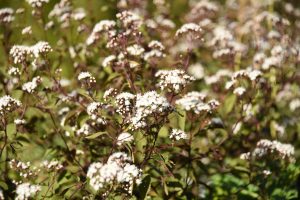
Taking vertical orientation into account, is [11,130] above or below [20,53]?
below

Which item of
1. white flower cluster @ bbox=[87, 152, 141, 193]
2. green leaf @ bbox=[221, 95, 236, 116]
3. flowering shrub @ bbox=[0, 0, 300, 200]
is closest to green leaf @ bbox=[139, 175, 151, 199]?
flowering shrub @ bbox=[0, 0, 300, 200]

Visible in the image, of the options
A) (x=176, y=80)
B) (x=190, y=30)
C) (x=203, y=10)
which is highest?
(x=203, y=10)

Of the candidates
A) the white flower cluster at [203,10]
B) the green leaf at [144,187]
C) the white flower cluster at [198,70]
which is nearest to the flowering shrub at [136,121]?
the green leaf at [144,187]

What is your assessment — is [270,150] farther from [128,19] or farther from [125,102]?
[128,19]

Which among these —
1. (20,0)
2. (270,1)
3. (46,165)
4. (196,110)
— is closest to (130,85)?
(196,110)

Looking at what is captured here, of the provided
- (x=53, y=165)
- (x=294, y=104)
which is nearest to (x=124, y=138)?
(x=53, y=165)

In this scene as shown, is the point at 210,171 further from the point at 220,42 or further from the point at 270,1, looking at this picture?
the point at 270,1

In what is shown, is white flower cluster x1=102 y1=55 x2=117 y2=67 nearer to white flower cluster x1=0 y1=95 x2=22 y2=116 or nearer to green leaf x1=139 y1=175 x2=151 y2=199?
white flower cluster x1=0 y1=95 x2=22 y2=116

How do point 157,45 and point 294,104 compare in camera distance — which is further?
point 294,104
